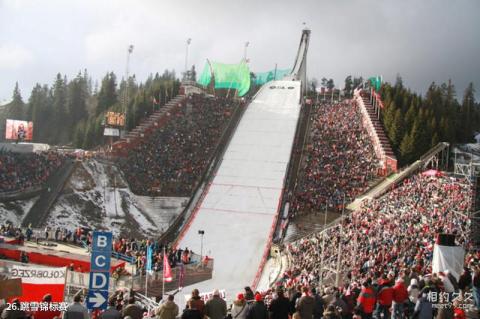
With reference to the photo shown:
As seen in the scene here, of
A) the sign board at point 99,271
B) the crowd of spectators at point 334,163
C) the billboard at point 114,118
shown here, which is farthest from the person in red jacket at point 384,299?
the billboard at point 114,118

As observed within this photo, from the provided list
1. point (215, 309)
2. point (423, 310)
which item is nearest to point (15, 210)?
point (215, 309)

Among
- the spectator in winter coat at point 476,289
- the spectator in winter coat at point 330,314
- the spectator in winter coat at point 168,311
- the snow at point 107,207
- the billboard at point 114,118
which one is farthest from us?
the billboard at point 114,118

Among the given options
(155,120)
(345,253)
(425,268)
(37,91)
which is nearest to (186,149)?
(155,120)

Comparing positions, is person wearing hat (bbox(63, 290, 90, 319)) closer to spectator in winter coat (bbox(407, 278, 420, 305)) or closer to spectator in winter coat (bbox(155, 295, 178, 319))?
spectator in winter coat (bbox(155, 295, 178, 319))

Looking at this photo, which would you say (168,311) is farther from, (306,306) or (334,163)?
(334,163)

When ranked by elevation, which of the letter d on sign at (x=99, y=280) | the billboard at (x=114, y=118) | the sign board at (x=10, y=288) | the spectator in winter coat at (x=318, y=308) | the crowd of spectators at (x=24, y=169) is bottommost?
the spectator in winter coat at (x=318, y=308)

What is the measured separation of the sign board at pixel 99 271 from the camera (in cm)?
939

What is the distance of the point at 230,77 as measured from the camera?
65875 millimetres

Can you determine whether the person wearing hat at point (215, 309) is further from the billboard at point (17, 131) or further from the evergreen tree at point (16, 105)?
the evergreen tree at point (16, 105)

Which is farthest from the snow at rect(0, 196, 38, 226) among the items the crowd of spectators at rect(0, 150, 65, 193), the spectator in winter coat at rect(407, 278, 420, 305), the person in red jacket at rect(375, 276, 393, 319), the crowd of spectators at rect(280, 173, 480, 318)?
the spectator in winter coat at rect(407, 278, 420, 305)

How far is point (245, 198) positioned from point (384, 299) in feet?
92.7

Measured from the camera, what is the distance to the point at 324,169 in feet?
137

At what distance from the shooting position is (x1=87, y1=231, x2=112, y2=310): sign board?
939 centimetres

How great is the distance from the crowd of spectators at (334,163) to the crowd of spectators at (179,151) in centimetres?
772
